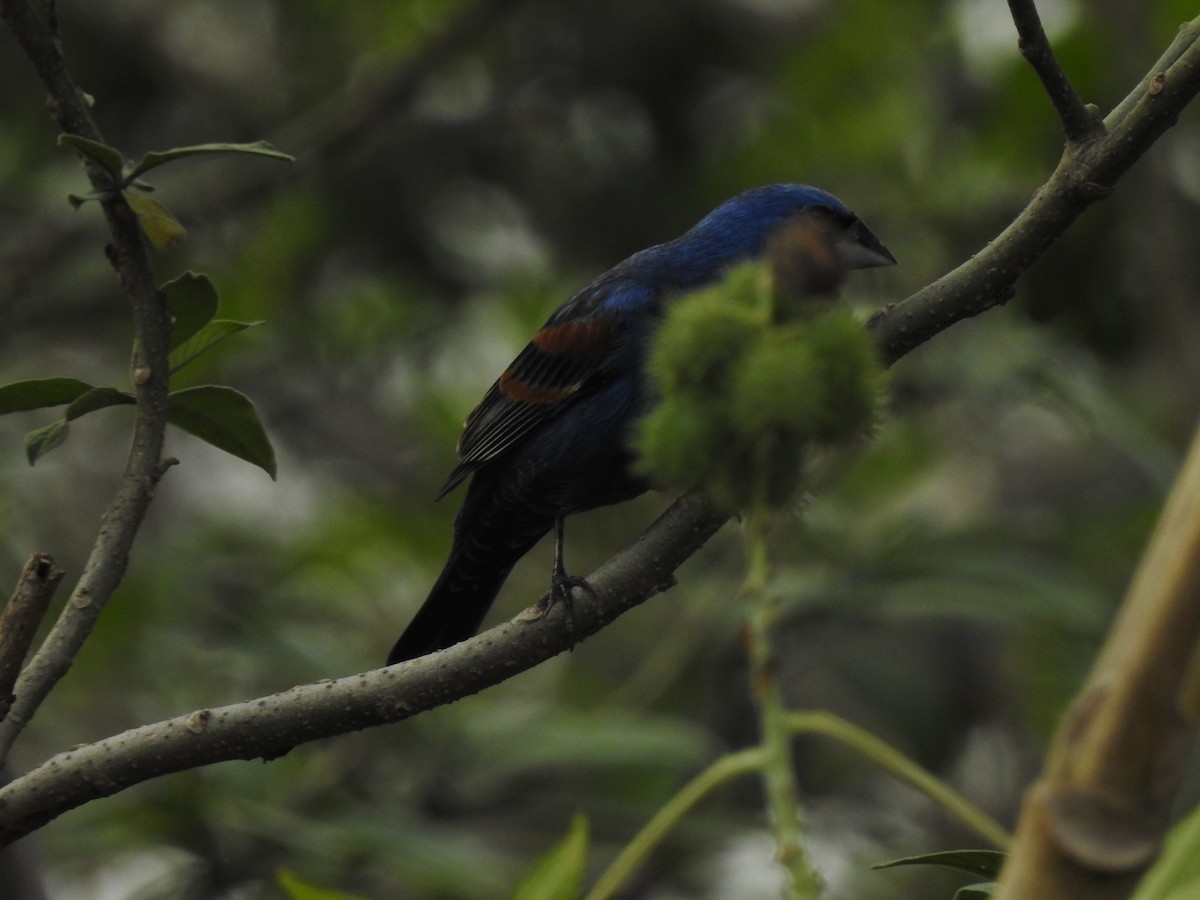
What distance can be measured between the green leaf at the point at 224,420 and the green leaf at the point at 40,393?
126mm

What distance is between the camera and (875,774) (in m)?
6.36

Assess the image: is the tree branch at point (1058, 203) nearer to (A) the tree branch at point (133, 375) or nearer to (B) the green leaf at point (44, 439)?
(A) the tree branch at point (133, 375)

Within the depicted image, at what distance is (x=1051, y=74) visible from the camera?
1900 millimetres

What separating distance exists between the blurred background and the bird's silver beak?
19.2 inches

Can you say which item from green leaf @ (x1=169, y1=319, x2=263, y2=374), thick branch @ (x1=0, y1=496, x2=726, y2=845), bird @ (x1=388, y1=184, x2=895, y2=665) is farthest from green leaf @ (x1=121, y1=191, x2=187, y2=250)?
bird @ (x1=388, y1=184, x2=895, y2=665)

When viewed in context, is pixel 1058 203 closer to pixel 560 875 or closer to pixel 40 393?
pixel 560 875

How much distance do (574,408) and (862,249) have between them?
2.92ft

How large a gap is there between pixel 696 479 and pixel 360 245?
20.3 feet

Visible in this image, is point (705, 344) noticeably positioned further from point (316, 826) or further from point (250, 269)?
point (250, 269)

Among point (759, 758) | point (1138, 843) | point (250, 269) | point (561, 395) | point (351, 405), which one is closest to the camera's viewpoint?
point (1138, 843)

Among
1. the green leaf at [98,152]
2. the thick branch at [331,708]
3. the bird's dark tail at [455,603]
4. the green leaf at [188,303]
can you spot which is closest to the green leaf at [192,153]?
the green leaf at [98,152]

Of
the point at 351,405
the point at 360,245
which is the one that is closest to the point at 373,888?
the point at 351,405

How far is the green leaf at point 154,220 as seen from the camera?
1917 millimetres

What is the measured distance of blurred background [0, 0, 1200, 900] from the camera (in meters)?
4.56
